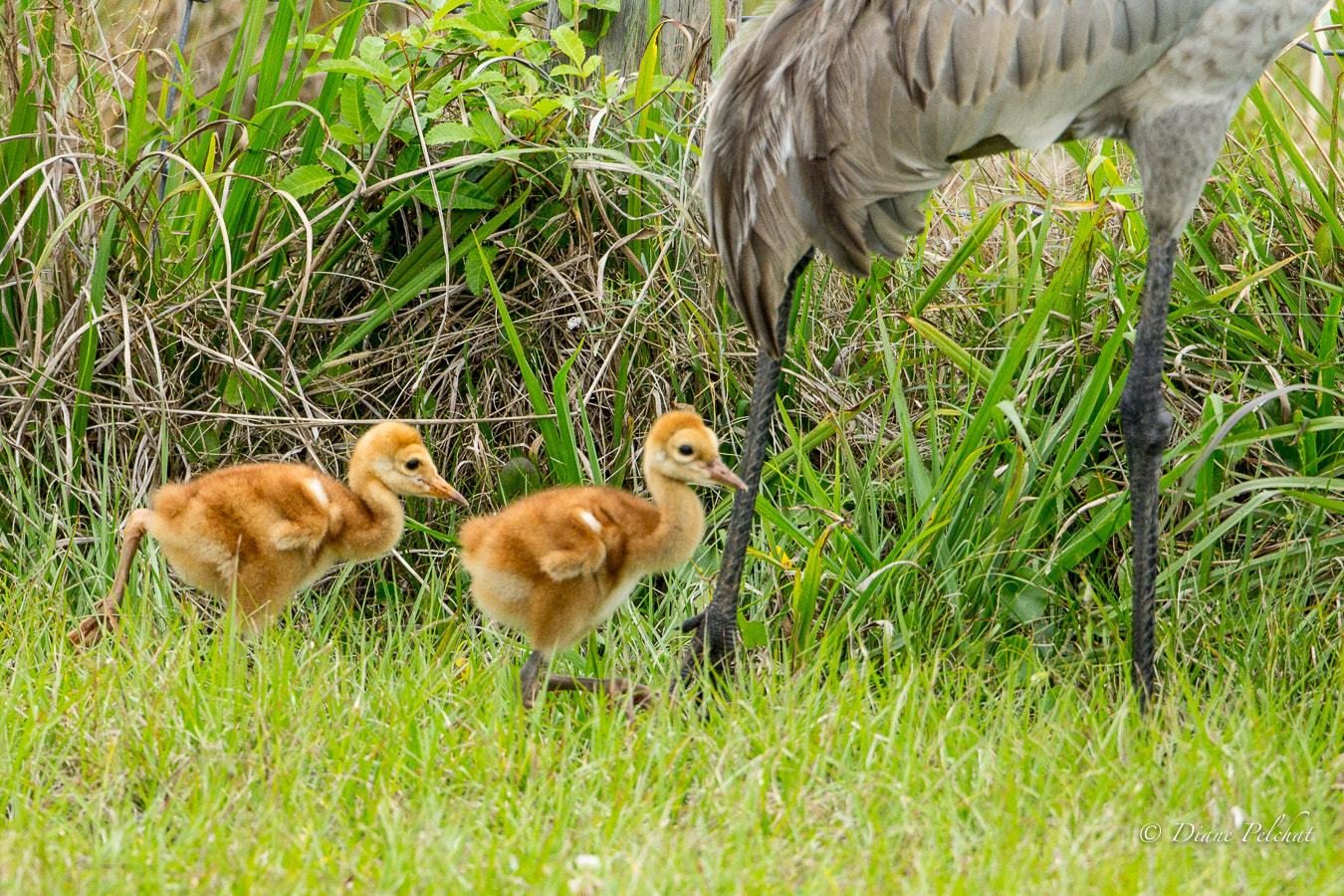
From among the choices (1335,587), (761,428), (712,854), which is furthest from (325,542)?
(1335,587)

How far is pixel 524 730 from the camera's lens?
2533mm

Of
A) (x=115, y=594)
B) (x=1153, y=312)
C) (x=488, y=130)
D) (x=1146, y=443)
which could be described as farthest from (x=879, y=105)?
(x=115, y=594)

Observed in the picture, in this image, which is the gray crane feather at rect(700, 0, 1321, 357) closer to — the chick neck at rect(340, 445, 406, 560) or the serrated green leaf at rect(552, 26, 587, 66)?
the serrated green leaf at rect(552, 26, 587, 66)

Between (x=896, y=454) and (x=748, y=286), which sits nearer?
(x=748, y=286)

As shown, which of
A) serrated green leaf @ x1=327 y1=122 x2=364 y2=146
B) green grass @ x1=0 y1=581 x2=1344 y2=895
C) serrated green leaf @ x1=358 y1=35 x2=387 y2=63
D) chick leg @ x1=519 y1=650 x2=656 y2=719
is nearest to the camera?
green grass @ x1=0 y1=581 x2=1344 y2=895

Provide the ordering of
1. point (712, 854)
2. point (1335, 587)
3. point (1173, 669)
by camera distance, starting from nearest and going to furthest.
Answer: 1. point (712, 854)
2. point (1173, 669)
3. point (1335, 587)

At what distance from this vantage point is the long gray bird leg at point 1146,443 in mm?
2805

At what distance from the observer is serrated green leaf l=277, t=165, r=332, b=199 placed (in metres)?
3.65

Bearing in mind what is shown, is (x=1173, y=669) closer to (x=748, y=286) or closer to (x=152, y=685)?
(x=748, y=286)

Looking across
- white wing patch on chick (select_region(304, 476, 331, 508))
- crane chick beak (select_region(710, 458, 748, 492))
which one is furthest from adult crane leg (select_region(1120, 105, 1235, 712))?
white wing patch on chick (select_region(304, 476, 331, 508))

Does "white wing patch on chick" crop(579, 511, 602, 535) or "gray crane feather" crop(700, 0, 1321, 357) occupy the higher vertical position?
"gray crane feather" crop(700, 0, 1321, 357)

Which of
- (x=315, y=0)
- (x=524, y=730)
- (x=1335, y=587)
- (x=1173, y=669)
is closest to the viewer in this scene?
(x=524, y=730)

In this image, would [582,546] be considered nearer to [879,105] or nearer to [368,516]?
[368,516]

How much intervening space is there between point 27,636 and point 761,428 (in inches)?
67.1
